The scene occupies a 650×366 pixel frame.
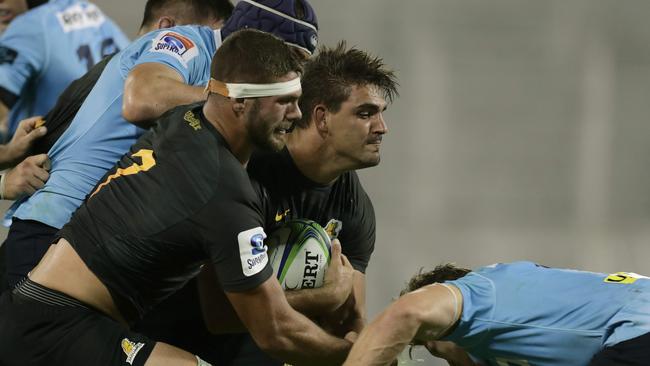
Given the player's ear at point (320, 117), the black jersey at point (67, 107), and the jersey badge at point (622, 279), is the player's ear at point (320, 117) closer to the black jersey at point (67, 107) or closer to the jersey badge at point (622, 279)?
the black jersey at point (67, 107)

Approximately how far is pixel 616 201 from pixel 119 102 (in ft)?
15.8

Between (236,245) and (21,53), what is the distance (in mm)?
2019

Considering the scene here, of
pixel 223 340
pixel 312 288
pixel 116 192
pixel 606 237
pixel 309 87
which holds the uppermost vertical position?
pixel 309 87

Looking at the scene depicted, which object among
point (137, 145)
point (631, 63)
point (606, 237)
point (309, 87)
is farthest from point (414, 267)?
point (137, 145)

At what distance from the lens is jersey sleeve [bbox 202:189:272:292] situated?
112 inches

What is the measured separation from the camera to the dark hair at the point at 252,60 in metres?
3.01

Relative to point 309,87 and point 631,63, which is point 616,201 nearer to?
point 631,63

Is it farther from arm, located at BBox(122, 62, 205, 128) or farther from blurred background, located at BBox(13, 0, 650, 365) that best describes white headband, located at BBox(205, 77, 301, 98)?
blurred background, located at BBox(13, 0, 650, 365)

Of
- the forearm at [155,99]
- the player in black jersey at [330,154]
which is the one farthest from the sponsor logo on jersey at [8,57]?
the player in black jersey at [330,154]

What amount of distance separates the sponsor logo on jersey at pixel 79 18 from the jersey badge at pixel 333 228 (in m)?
1.67

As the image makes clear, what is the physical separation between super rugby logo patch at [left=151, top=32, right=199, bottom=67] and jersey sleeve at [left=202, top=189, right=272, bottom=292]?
85 centimetres

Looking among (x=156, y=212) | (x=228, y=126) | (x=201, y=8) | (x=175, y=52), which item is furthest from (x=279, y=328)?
(x=201, y=8)

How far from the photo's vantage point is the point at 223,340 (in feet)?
12.9

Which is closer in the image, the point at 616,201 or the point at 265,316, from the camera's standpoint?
the point at 265,316
